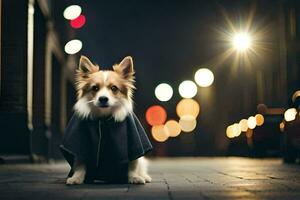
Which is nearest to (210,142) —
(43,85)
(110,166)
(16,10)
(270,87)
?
(270,87)

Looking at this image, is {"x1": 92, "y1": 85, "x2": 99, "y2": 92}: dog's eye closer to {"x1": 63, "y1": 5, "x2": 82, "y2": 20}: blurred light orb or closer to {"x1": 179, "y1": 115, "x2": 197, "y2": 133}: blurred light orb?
{"x1": 63, "y1": 5, "x2": 82, "y2": 20}: blurred light orb

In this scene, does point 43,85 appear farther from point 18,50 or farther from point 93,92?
point 93,92

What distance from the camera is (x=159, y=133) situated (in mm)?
94500

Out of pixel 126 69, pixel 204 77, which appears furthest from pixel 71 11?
pixel 126 69

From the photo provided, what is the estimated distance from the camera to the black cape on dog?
8336 millimetres

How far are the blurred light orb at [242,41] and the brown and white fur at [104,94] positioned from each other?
2657 centimetres

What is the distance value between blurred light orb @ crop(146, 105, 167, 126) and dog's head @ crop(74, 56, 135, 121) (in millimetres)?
78828

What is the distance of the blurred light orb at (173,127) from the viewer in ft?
301

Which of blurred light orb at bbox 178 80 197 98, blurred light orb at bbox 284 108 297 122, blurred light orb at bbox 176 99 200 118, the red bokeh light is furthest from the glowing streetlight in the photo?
blurred light orb at bbox 176 99 200 118

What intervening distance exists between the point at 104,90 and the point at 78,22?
2456 cm

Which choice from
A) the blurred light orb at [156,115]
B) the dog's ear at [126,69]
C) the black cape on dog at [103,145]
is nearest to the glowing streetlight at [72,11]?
the dog's ear at [126,69]

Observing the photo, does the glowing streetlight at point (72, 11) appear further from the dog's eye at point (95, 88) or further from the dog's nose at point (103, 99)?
the dog's nose at point (103, 99)

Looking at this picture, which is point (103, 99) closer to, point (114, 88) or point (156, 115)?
point (114, 88)

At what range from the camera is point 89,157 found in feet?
27.4
